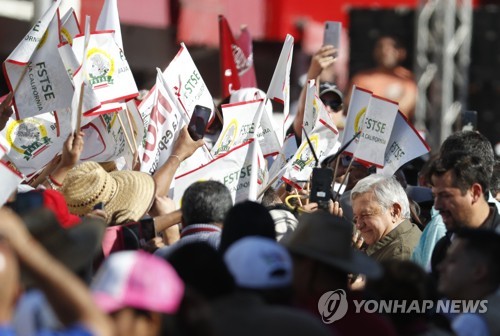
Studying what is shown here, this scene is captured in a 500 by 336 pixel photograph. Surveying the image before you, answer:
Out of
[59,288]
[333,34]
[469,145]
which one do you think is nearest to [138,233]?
[469,145]

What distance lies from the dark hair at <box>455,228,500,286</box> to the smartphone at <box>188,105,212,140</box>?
229 centimetres

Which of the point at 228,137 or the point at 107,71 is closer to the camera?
the point at 107,71

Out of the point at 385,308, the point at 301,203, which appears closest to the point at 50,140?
the point at 301,203

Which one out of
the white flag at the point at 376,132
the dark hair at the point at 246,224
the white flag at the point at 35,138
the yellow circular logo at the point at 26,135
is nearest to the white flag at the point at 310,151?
the white flag at the point at 376,132

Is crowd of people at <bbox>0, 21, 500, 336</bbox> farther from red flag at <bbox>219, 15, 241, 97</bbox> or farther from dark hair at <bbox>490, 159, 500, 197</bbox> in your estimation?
red flag at <bbox>219, 15, 241, 97</bbox>

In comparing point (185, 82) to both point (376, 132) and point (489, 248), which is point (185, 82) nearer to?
point (376, 132)

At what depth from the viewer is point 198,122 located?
7113 mm

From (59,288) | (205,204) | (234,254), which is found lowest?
(205,204)

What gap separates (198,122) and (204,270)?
8.91ft

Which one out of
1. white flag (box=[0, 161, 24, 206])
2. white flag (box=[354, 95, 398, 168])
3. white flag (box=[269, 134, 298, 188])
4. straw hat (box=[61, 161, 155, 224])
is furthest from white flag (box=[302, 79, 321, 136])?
white flag (box=[0, 161, 24, 206])

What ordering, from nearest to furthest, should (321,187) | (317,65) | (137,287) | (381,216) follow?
1. (137,287)
2. (321,187)
3. (381,216)
4. (317,65)

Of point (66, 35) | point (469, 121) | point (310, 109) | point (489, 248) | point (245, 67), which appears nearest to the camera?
point (489, 248)

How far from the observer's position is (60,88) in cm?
744

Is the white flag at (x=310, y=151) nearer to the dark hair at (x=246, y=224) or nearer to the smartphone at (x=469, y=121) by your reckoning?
the smartphone at (x=469, y=121)
